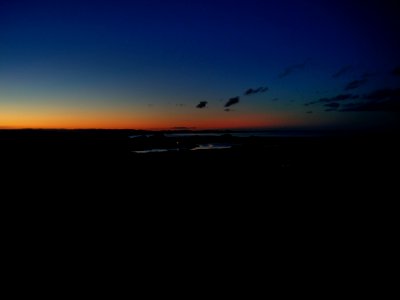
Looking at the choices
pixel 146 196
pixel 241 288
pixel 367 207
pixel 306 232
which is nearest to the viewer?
pixel 241 288

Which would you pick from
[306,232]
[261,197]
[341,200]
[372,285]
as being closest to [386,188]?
[341,200]

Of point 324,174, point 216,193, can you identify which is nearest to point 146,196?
point 216,193

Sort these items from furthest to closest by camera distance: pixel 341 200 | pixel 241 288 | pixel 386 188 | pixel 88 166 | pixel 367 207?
pixel 88 166, pixel 386 188, pixel 341 200, pixel 367 207, pixel 241 288

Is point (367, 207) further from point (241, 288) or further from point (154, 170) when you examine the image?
point (154, 170)

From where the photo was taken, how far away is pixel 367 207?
1189 centimetres

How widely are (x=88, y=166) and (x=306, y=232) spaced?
722 inches

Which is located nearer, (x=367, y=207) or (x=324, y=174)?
(x=367, y=207)

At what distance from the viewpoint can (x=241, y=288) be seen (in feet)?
20.6

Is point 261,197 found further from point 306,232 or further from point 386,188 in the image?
point 386,188

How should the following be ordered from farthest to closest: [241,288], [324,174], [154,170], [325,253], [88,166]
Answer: [88,166] < [154,170] < [324,174] < [325,253] < [241,288]

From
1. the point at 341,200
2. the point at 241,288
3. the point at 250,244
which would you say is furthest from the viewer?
the point at 341,200

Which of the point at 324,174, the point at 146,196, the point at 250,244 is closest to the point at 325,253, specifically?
the point at 250,244

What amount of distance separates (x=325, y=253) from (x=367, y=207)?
5470 mm

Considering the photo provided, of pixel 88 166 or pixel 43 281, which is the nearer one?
pixel 43 281
